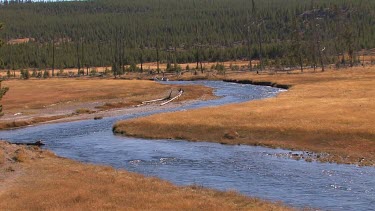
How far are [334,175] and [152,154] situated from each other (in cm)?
1724

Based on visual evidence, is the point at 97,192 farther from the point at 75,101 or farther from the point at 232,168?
the point at 75,101

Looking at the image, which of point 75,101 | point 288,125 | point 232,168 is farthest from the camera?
point 75,101

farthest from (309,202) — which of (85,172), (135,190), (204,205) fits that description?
(85,172)

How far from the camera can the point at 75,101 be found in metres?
100

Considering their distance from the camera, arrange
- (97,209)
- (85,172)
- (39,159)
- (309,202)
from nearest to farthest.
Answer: (97,209) → (309,202) → (85,172) → (39,159)

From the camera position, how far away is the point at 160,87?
126 meters

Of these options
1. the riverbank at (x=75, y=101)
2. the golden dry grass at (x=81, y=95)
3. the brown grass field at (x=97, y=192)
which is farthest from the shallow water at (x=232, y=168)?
the golden dry grass at (x=81, y=95)

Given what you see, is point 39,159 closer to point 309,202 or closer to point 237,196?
point 237,196

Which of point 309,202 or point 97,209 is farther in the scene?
point 309,202

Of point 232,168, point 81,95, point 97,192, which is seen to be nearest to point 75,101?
point 81,95

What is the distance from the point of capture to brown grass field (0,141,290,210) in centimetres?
3055

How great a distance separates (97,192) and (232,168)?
41.2ft

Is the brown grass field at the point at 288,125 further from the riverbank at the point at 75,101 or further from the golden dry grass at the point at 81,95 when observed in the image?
the golden dry grass at the point at 81,95

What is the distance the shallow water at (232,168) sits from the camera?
3378cm
